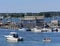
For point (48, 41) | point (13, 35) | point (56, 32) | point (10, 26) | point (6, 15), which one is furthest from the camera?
point (6, 15)

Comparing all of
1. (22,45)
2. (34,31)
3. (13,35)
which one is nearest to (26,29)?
(34,31)

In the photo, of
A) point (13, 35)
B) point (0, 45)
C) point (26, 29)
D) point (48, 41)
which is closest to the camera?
point (0, 45)

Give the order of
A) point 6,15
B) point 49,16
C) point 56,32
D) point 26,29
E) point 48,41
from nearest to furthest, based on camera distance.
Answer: point 48,41 < point 56,32 < point 26,29 < point 49,16 < point 6,15

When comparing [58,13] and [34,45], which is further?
[58,13]

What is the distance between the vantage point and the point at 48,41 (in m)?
54.2

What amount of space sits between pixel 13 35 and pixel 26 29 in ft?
92.1

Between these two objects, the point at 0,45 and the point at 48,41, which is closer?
the point at 0,45

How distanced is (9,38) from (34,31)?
2530 centimetres

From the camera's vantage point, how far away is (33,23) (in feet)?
330

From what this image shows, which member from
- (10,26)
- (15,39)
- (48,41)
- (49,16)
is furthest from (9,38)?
(49,16)

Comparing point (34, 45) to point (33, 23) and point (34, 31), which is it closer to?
point (34, 31)

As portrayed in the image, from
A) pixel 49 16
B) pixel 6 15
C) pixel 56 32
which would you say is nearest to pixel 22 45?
pixel 56 32

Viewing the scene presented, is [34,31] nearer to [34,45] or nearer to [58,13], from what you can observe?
[34,45]

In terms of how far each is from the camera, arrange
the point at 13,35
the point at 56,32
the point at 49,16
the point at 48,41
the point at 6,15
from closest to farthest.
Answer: the point at 48,41 < the point at 13,35 < the point at 56,32 < the point at 49,16 < the point at 6,15
